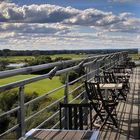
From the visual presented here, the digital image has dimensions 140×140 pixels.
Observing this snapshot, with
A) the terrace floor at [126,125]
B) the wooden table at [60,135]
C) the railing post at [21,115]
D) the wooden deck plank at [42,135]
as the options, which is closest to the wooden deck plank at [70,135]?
the wooden table at [60,135]

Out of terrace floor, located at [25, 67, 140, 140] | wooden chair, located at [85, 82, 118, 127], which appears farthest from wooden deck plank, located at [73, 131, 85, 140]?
wooden chair, located at [85, 82, 118, 127]

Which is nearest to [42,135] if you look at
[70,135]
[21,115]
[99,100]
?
[70,135]

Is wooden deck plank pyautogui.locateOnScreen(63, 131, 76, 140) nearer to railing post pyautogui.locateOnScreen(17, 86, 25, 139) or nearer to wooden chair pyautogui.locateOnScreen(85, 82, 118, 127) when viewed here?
railing post pyautogui.locateOnScreen(17, 86, 25, 139)

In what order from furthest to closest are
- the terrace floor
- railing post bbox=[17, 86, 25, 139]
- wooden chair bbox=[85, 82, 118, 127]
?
wooden chair bbox=[85, 82, 118, 127], the terrace floor, railing post bbox=[17, 86, 25, 139]

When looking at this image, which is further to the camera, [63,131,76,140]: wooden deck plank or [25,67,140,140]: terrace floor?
[25,67,140,140]: terrace floor

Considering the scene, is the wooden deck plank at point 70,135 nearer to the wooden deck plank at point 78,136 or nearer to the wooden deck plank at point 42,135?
the wooden deck plank at point 78,136

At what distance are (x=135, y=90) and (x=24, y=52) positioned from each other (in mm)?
21052

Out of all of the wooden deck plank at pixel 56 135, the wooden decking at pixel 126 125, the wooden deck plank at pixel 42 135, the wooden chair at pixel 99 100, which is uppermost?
the wooden deck plank at pixel 42 135

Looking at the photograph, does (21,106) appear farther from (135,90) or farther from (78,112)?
(135,90)

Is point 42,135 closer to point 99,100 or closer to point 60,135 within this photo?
point 60,135

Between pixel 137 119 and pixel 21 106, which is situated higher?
pixel 21 106

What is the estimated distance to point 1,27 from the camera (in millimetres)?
48844

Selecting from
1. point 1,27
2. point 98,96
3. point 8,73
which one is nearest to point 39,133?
point 8,73

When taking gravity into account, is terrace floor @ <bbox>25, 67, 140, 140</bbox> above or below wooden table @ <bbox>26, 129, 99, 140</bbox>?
below
